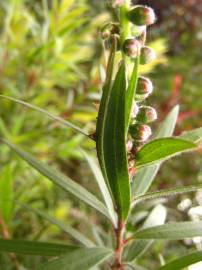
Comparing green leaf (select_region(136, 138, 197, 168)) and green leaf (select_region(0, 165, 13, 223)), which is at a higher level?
green leaf (select_region(136, 138, 197, 168))

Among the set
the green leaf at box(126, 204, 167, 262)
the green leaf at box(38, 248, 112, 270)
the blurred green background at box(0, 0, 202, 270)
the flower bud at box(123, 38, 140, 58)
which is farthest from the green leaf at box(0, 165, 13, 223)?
the flower bud at box(123, 38, 140, 58)

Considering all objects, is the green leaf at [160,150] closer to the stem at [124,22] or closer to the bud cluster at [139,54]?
the bud cluster at [139,54]

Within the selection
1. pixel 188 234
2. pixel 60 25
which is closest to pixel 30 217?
pixel 60 25

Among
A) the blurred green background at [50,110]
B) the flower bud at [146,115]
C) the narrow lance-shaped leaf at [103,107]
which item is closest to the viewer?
the narrow lance-shaped leaf at [103,107]

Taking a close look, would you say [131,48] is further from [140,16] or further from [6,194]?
[6,194]

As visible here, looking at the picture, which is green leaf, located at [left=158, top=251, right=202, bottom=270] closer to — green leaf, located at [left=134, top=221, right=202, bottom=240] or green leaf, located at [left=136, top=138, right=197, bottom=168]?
green leaf, located at [left=134, top=221, right=202, bottom=240]

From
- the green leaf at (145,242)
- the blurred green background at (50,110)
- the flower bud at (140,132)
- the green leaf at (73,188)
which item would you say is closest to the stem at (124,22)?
the flower bud at (140,132)

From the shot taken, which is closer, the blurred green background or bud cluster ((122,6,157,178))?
bud cluster ((122,6,157,178))

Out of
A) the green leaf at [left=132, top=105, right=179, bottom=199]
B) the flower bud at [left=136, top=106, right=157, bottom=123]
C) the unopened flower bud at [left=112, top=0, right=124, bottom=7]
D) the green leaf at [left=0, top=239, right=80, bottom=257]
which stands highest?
the unopened flower bud at [left=112, top=0, right=124, bottom=7]
